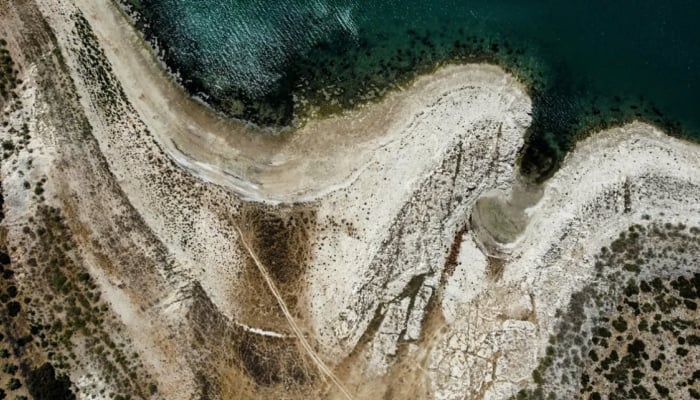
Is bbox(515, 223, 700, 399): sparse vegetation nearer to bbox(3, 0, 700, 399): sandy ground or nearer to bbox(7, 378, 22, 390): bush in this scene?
bbox(3, 0, 700, 399): sandy ground

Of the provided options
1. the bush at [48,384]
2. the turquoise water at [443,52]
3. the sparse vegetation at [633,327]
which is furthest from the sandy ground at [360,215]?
the bush at [48,384]

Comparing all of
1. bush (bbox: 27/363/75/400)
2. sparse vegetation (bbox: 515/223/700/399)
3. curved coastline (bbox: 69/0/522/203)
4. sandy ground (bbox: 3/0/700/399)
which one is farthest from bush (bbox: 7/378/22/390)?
sparse vegetation (bbox: 515/223/700/399)

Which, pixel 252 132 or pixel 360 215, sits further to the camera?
pixel 252 132

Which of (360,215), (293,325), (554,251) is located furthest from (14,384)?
(554,251)

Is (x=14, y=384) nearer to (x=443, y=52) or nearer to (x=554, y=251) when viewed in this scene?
(x=554, y=251)

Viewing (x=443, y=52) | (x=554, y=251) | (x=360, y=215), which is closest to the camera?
(x=554, y=251)

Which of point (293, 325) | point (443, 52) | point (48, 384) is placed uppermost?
point (443, 52)

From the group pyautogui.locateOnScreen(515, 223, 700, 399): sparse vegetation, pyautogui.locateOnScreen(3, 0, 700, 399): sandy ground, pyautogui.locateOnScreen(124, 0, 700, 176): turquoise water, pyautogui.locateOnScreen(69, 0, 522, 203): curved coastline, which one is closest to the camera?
pyautogui.locateOnScreen(515, 223, 700, 399): sparse vegetation

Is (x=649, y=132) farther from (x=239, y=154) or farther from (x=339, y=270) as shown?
(x=239, y=154)
